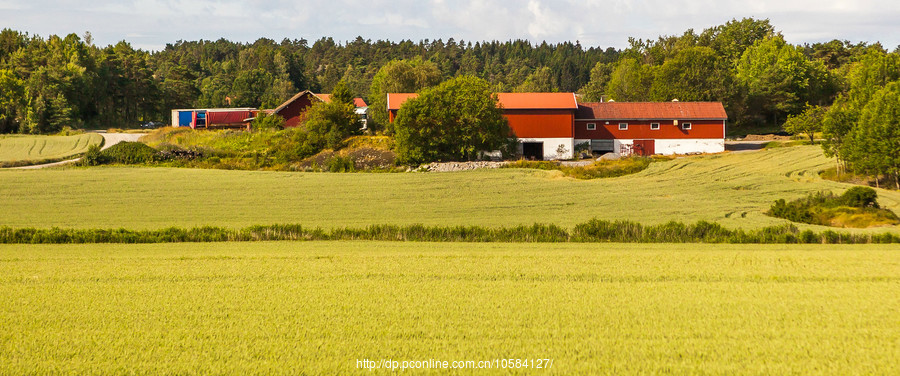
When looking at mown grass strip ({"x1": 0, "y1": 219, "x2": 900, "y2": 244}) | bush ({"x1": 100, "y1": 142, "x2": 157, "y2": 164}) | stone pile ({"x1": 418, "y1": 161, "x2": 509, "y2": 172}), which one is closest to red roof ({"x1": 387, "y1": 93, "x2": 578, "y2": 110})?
stone pile ({"x1": 418, "y1": 161, "x2": 509, "y2": 172})

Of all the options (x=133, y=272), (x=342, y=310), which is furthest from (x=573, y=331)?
(x=133, y=272)

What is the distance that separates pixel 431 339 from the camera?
1049 centimetres

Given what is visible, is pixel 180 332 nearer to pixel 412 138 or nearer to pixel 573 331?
pixel 573 331

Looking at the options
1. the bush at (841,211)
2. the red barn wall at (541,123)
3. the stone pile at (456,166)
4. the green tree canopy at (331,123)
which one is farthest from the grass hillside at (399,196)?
the red barn wall at (541,123)

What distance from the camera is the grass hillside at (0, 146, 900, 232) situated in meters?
30.2

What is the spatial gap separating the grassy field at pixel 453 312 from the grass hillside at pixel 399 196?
11366mm

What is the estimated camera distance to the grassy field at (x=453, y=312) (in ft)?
31.6

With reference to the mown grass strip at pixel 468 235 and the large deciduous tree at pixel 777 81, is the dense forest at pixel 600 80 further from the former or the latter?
the mown grass strip at pixel 468 235

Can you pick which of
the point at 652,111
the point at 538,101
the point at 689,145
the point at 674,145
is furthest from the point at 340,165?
the point at 689,145

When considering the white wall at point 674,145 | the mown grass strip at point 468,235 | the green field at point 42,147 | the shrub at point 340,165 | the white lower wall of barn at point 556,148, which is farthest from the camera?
the white wall at point 674,145

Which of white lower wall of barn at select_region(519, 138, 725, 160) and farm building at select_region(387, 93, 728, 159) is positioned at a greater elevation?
farm building at select_region(387, 93, 728, 159)

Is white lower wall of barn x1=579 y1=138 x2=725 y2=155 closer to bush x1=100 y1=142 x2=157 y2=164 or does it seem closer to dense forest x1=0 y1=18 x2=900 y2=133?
dense forest x1=0 y1=18 x2=900 y2=133

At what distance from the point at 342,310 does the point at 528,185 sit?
27.4 meters

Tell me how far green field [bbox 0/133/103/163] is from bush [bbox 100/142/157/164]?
24.6 ft
